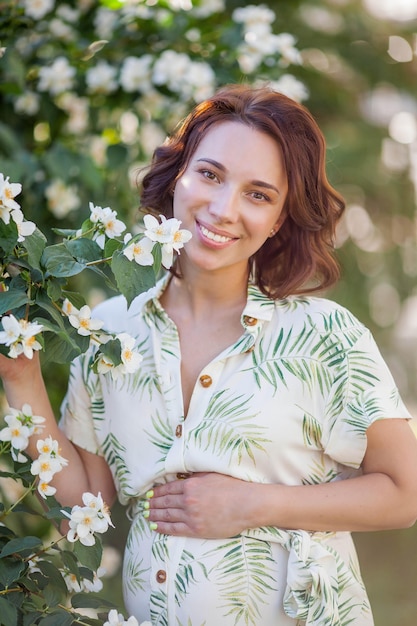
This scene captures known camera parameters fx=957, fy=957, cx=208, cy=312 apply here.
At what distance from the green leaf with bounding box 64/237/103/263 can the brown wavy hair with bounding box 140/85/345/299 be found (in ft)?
1.37

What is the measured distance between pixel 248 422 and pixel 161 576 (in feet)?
0.99

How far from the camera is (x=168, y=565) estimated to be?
64.4 inches

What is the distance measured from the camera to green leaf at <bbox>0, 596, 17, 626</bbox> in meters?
1.39

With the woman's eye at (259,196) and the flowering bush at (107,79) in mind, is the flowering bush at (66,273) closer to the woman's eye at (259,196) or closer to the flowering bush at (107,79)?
the woman's eye at (259,196)

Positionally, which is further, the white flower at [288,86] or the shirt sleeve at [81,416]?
the white flower at [288,86]

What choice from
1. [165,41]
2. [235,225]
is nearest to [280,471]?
[235,225]

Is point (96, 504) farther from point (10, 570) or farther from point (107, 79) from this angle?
point (107, 79)

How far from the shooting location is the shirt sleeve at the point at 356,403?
161 centimetres

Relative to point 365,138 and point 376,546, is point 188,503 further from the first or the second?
point 376,546

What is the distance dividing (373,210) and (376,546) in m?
1.63

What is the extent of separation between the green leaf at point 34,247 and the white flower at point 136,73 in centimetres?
123

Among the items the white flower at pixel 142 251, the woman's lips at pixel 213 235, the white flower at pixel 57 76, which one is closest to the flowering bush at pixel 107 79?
the white flower at pixel 57 76

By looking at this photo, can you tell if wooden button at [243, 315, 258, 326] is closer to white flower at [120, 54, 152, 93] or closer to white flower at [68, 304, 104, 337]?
white flower at [68, 304, 104, 337]

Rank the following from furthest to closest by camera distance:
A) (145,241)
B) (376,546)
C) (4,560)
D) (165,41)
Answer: (376,546), (165,41), (4,560), (145,241)
